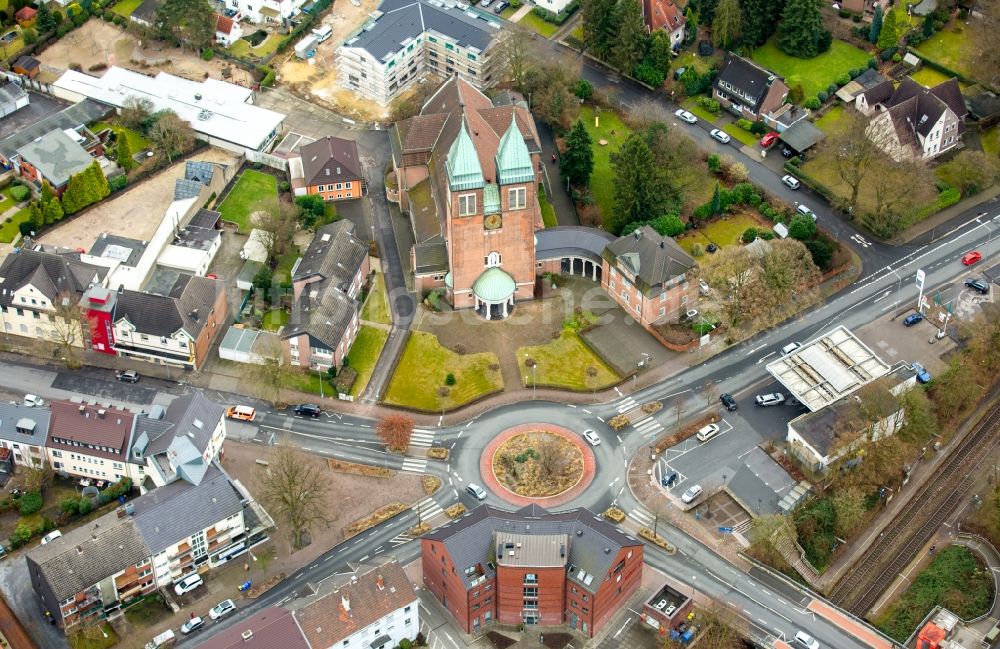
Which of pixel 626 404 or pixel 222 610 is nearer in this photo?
pixel 222 610

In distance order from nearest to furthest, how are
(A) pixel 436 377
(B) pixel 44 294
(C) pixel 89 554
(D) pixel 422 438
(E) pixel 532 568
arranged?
(E) pixel 532 568, (C) pixel 89 554, (D) pixel 422 438, (B) pixel 44 294, (A) pixel 436 377

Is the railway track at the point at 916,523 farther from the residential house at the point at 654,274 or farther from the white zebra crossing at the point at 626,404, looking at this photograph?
the residential house at the point at 654,274

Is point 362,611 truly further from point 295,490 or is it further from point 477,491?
point 477,491

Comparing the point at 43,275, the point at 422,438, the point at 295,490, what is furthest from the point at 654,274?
the point at 43,275

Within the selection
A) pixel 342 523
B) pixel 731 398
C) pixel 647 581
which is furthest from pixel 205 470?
pixel 731 398

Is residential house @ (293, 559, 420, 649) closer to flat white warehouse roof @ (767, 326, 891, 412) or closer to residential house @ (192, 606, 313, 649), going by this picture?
residential house @ (192, 606, 313, 649)

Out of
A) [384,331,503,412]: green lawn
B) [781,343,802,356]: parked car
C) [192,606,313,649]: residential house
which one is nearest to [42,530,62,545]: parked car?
[192,606,313,649]: residential house
